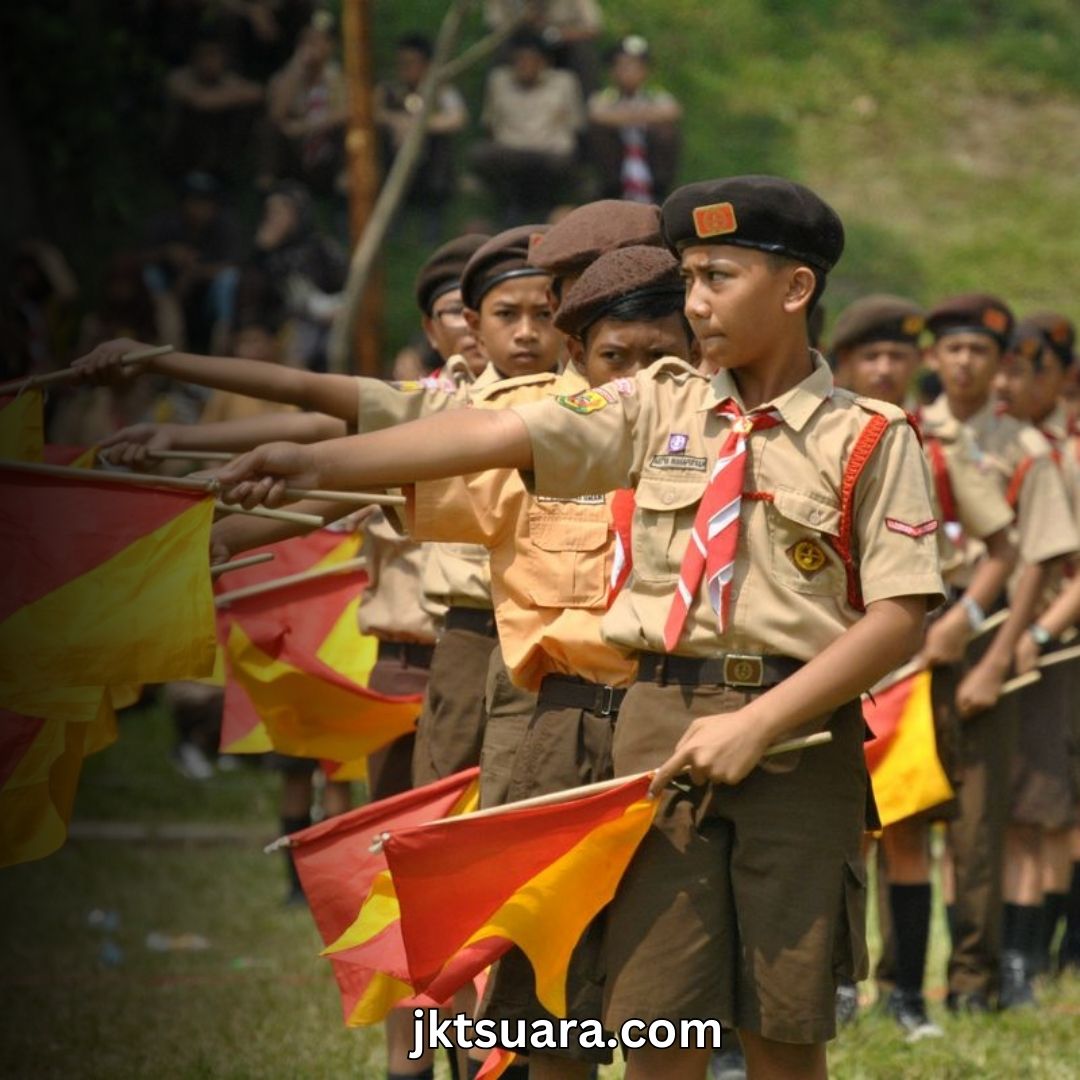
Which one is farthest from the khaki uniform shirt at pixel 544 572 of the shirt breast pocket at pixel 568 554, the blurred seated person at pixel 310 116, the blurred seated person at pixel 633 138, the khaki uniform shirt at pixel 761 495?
the blurred seated person at pixel 310 116

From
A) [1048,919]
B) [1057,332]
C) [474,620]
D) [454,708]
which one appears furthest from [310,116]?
[454,708]

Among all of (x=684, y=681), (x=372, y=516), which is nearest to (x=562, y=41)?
(x=372, y=516)

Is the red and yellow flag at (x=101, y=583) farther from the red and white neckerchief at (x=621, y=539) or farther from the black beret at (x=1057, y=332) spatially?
the black beret at (x=1057, y=332)

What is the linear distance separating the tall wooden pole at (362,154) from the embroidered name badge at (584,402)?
31.7 ft

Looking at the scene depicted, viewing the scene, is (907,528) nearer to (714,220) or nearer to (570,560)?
(714,220)

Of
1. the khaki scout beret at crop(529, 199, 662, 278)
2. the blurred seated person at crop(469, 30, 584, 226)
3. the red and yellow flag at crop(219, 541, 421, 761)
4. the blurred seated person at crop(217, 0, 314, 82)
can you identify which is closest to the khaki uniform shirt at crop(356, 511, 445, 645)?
the red and yellow flag at crop(219, 541, 421, 761)

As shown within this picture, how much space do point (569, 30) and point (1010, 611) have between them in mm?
10329

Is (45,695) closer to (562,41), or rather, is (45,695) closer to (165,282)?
(165,282)

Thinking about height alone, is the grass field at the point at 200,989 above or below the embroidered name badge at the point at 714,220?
below

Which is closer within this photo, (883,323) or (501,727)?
(501,727)

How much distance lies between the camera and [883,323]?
316 inches

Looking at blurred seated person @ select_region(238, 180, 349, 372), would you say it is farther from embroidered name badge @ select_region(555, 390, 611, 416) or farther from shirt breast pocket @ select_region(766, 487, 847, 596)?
shirt breast pocket @ select_region(766, 487, 847, 596)

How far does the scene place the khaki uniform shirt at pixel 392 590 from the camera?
23.5 ft

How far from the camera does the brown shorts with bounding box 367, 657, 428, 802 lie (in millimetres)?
7109
